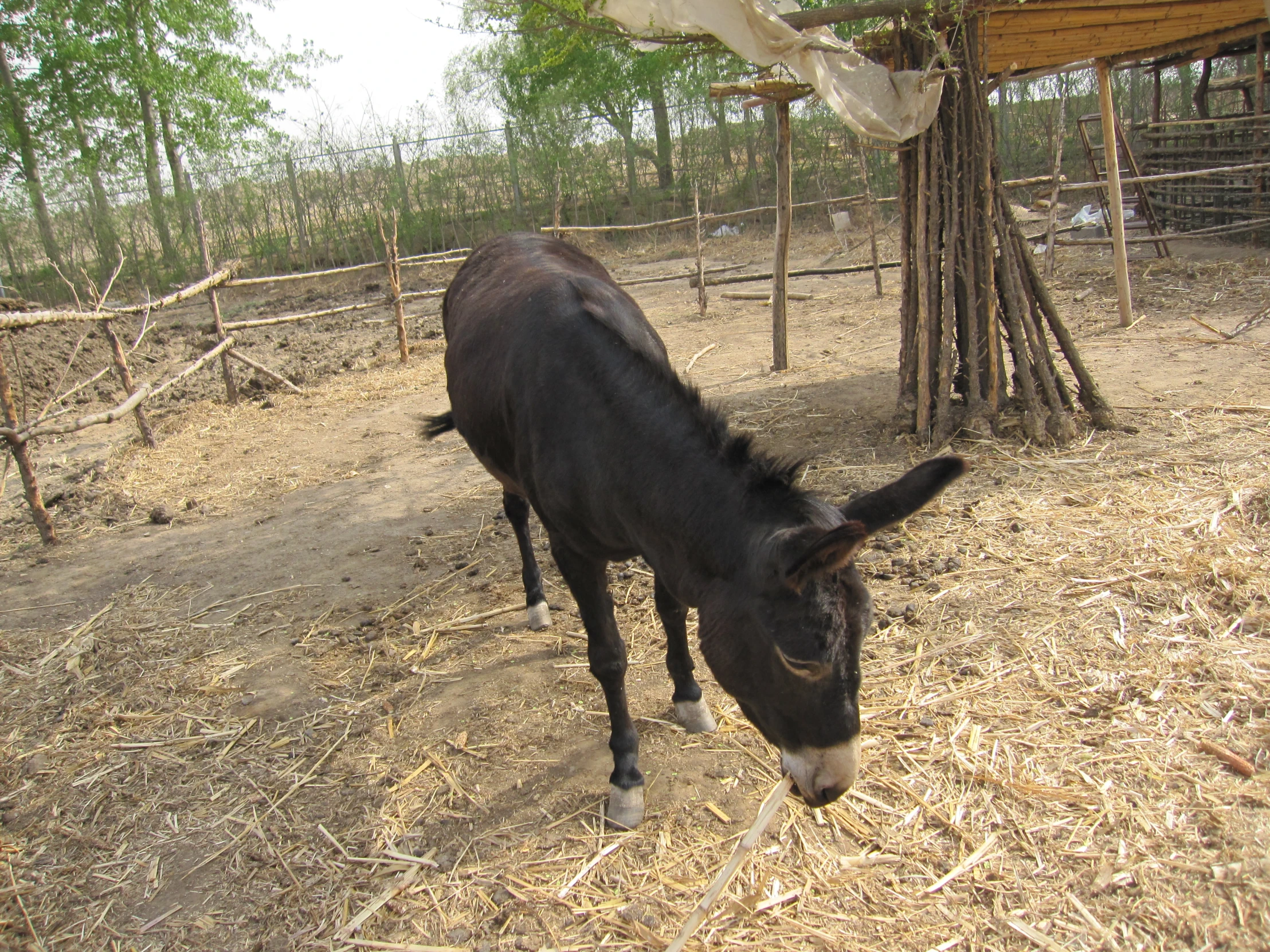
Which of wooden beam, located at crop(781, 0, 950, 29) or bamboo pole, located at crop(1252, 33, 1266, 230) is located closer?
wooden beam, located at crop(781, 0, 950, 29)

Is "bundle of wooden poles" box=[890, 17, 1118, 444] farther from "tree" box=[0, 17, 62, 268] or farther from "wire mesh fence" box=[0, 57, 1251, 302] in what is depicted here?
"tree" box=[0, 17, 62, 268]

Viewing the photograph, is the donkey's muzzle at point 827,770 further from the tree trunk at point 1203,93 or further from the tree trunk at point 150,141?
the tree trunk at point 150,141

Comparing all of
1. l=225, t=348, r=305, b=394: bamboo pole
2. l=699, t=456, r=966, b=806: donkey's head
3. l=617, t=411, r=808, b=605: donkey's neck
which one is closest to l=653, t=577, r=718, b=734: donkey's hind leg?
l=617, t=411, r=808, b=605: donkey's neck

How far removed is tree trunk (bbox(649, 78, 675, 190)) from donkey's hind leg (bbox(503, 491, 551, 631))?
18.7m

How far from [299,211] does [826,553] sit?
1977 cm

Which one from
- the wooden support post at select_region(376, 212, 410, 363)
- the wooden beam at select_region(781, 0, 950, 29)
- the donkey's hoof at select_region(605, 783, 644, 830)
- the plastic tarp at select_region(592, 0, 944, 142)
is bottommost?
the donkey's hoof at select_region(605, 783, 644, 830)

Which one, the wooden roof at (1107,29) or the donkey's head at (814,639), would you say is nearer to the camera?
the donkey's head at (814,639)

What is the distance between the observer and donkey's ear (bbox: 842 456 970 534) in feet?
6.16

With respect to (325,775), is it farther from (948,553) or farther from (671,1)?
(671,1)

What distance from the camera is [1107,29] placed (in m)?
5.88

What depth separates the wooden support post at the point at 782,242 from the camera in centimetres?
746

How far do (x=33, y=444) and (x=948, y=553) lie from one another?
9055 mm

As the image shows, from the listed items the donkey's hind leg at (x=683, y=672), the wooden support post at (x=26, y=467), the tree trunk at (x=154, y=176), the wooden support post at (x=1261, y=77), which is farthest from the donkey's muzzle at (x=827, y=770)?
the tree trunk at (x=154, y=176)

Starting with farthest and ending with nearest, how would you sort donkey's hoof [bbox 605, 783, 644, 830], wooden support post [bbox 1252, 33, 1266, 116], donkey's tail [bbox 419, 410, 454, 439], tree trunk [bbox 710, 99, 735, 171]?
tree trunk [bbox 710, 99, 735, 171] < wooden support post [bbox 1252, 33, 1266, 116] < donkey's tail [bbox 419, 410, 454, 439] < donkey's hoof [bbox 605, 783, 644, 830]
